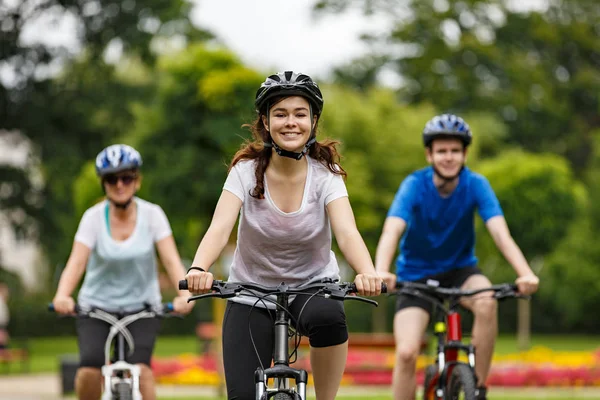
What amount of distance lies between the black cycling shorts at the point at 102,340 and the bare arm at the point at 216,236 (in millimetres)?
2032

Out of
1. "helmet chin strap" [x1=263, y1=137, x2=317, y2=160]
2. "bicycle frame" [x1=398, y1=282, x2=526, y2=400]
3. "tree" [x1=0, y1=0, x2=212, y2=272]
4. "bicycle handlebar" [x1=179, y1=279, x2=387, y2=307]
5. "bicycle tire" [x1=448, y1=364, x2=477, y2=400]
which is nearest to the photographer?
"bicycle handlebar" [x1=179, y1=279, x2=387, y2=307]

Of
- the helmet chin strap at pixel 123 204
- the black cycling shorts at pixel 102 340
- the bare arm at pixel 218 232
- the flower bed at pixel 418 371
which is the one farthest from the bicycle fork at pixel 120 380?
the flower bed at pixel 418 371

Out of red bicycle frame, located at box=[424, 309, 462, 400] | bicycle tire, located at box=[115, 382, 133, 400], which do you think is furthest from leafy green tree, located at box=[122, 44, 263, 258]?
bicycle tire, located at box=[115, 382, 133, 400]

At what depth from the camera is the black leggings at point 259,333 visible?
4.94 meters

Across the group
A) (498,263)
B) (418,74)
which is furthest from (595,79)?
(498,263)

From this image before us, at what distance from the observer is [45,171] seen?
1201 inches

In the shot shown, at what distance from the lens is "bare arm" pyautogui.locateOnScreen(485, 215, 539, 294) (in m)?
6.65

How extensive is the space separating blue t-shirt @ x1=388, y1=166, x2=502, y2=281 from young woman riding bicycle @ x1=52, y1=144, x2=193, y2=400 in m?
1.57

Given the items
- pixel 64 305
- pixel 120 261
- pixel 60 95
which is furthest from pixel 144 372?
pixel 60 95

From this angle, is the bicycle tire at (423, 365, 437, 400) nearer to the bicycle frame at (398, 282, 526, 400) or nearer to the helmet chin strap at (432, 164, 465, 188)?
the bicycle frame at (398, 282, 526, 400)

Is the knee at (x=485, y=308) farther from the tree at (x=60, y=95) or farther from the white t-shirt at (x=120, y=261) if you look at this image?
the tree at (x=60, y=95)

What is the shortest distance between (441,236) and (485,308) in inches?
22.6

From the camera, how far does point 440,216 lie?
7.34m

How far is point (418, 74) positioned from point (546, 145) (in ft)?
22.1
